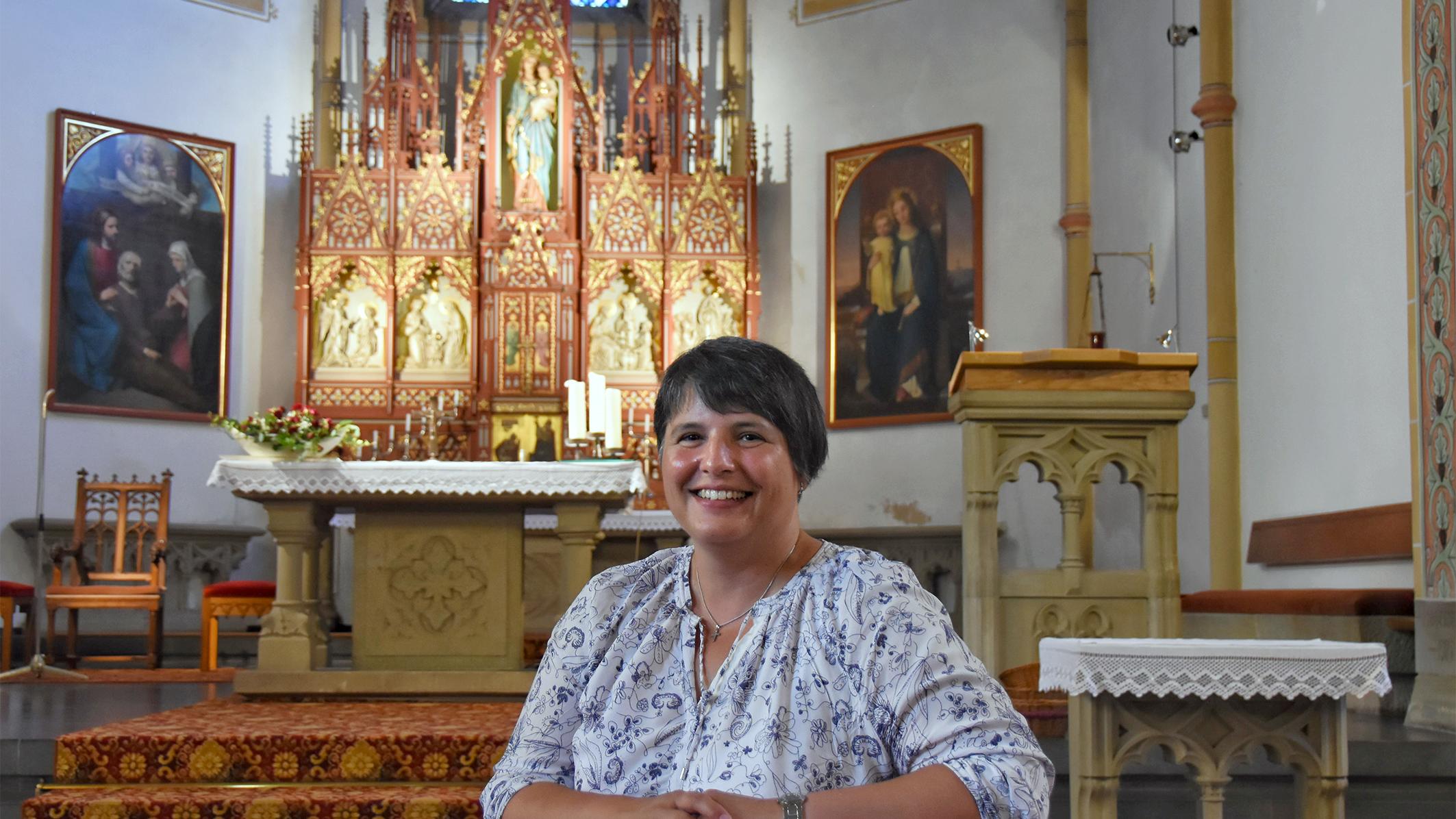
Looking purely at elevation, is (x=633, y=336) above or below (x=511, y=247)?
below

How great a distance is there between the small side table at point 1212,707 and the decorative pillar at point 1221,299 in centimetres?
474

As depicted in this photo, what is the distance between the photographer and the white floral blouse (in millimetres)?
1728

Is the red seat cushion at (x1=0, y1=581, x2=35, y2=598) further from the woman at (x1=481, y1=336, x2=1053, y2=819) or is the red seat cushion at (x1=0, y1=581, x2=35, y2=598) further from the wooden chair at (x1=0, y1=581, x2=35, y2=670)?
the woman at (x1=481, y1=336, x2=1053, y2=819)

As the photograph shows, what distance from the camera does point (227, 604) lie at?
8133mm

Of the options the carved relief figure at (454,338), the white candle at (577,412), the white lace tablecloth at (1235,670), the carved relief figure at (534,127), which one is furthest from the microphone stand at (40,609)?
the white lace tablecloth at (1235,670)

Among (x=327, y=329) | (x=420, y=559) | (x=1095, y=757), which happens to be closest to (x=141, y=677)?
(x=420, y=559)

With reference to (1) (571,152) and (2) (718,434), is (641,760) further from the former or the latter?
(1) (571,152)

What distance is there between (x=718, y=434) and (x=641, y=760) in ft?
1.37

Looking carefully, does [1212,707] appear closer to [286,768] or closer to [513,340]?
[286,768]

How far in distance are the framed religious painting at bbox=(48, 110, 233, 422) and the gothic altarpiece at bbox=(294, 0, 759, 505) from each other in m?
0.79

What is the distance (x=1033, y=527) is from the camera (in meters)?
9.83

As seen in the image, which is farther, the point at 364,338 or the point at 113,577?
the point at 364,338

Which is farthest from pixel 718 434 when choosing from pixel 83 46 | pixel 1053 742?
pixel 83 46

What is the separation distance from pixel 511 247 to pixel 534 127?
35.0 inches
